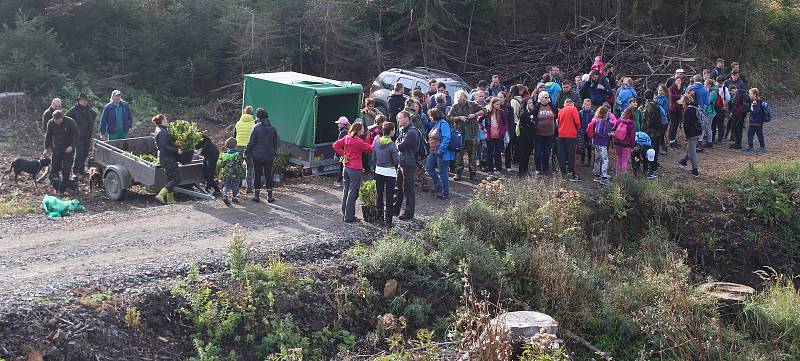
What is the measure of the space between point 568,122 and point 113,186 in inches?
340

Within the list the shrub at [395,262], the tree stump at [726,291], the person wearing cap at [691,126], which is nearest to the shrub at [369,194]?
the shrub at [395,262]

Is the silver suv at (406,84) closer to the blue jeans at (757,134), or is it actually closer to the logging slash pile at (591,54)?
the logging slash pile at (591,54)

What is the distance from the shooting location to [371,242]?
42.3ft

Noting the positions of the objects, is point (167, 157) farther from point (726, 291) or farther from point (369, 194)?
point (726, 291)

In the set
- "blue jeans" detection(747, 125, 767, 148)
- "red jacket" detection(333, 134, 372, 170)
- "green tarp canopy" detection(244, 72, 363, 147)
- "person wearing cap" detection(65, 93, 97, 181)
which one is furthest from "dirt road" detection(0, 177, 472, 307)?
"blue jeans" detection(747, 125, 767, 148)

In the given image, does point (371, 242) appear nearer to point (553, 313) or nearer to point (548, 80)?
point (553, 313)

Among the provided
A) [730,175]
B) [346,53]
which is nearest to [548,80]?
[730,175]

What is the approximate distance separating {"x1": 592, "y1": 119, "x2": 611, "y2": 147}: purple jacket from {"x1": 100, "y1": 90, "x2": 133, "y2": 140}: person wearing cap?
9.49 metres

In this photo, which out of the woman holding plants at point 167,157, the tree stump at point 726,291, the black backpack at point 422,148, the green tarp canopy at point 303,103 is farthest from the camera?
the green tarp canopy at point 303,103

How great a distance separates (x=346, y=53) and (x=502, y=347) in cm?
1832

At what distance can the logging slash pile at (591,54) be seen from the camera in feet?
76.6

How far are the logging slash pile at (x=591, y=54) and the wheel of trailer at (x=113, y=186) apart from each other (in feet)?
41.1

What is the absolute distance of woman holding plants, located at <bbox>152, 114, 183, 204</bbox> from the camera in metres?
15.0

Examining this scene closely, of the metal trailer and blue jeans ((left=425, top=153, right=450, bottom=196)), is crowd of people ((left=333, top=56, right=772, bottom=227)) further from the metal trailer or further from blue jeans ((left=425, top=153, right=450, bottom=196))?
the metal trailer
